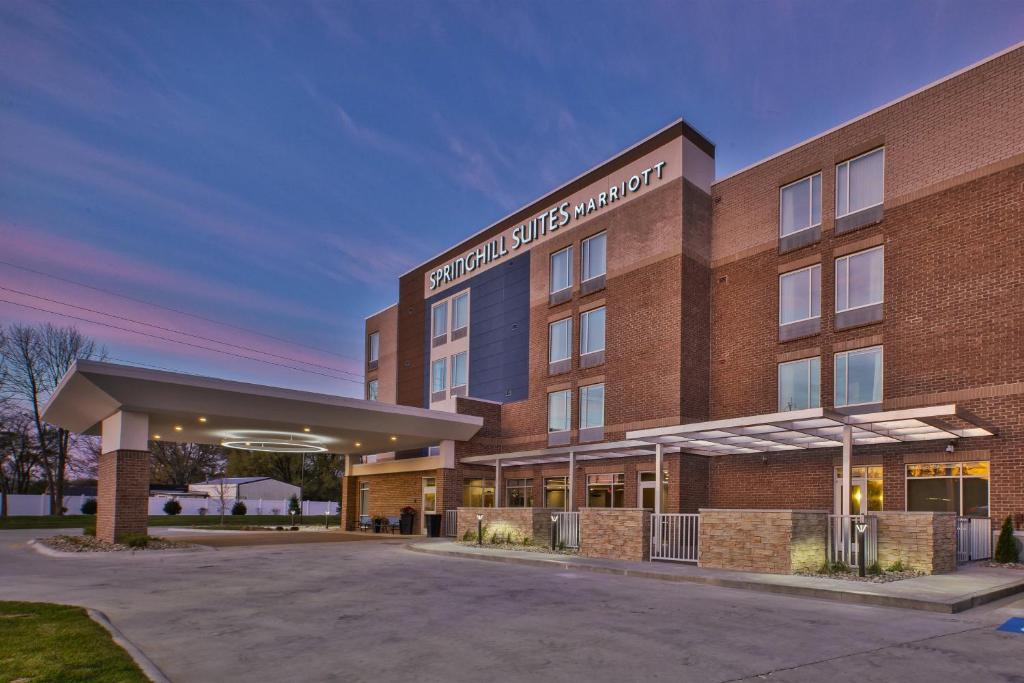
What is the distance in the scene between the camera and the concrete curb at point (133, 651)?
6.83 m

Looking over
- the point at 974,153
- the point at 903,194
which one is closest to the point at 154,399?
the point at 903,194

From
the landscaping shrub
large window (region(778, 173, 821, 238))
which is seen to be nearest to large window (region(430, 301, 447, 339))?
large window (region(778, 173, 821, 238))

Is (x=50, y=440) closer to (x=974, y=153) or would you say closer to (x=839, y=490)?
(x=839, y=490)

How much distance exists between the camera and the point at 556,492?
3141cm

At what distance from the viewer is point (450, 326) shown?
39812mm

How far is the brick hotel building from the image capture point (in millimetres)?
19828

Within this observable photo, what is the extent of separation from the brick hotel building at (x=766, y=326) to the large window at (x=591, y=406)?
3.7 inches

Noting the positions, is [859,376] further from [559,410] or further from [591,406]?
[559,410]

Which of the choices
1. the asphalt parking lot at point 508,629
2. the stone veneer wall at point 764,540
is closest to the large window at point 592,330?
Answer: the stone veneer wall at point 764,540

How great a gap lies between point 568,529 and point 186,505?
51.0 metres

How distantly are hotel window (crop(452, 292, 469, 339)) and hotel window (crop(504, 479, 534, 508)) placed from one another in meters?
8.98

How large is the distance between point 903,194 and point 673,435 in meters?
10.4

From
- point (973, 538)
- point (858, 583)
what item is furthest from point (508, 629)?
point (973, 538)

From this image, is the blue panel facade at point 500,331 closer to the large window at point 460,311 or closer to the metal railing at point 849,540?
the large window at point 460,311
